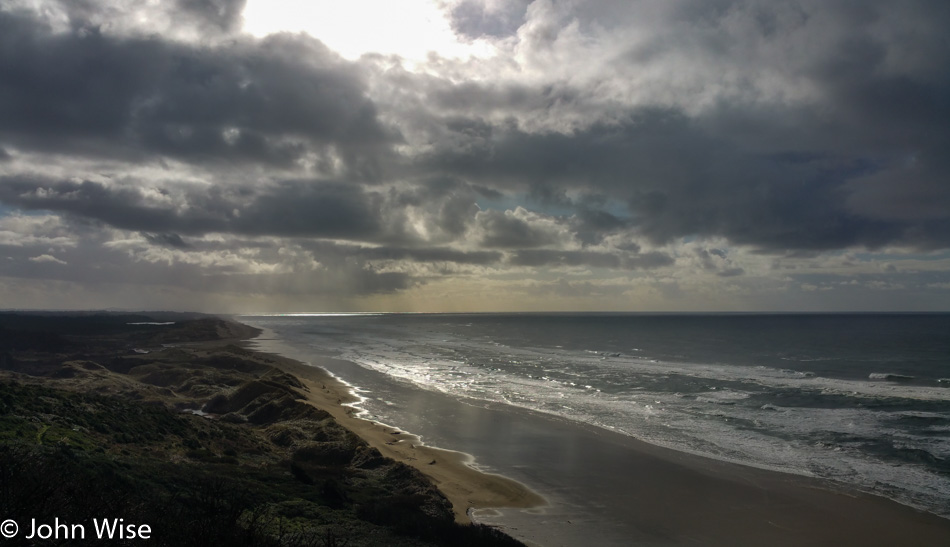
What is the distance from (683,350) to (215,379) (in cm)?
7036

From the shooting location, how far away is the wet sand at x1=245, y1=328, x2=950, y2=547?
16.6 metres

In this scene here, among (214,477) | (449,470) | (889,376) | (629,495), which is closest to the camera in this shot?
(214,477)

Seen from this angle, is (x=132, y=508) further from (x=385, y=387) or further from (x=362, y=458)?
(x=385, y=387)

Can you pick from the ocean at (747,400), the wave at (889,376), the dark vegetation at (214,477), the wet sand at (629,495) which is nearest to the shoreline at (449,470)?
the wet sand at (629,495)

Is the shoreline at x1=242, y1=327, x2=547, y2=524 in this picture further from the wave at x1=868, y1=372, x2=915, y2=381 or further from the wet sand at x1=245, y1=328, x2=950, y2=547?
the wave at x1=868, y1=372, x2=915, y2=381

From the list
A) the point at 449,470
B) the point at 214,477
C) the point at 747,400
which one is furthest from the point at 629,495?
the point at 747,400

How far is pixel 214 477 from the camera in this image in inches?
624

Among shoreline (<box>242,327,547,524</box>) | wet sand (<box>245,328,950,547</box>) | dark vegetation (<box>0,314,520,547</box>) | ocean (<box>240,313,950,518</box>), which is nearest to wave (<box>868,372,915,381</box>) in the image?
ocean (<box>240,313,950,518</box>)

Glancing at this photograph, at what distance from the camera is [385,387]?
48.2 metres

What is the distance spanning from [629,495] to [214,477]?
48.0 ft

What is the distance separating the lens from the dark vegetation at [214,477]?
31.0 feet

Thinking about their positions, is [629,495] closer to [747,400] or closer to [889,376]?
[747,400]

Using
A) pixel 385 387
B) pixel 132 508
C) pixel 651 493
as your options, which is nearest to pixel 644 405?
pixel 651 493

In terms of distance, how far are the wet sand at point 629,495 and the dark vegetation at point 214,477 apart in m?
2.91
